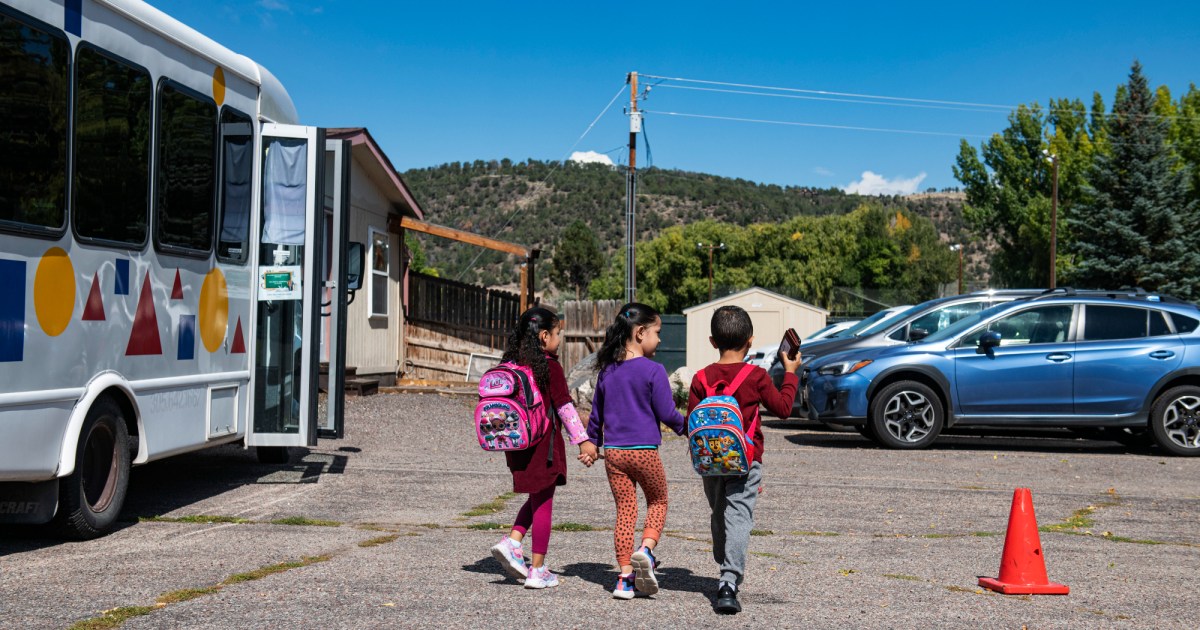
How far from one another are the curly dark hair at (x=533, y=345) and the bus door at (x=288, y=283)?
12.9 feet

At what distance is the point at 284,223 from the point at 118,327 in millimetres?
2393

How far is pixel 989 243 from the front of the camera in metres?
120

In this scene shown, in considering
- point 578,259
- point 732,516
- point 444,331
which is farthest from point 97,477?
point 578,259

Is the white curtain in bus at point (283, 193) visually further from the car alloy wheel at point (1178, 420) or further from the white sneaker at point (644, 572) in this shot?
the car alloy wheel at point (1178, 420)

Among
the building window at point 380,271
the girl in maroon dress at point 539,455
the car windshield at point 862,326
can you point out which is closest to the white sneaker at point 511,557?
the girl in maroon dress at point 539,455

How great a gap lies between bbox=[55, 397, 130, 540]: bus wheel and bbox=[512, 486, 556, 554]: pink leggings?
8.80ft

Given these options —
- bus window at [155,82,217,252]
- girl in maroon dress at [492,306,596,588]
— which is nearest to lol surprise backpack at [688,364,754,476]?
girl in maroon dress at [492,306,596,588]

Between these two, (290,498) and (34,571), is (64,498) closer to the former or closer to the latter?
(34,571)

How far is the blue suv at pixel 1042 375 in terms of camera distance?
12.7 meters

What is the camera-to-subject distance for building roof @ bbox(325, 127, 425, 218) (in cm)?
1775

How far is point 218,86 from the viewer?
8781 mm

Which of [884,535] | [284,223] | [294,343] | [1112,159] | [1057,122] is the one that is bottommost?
[884,535]

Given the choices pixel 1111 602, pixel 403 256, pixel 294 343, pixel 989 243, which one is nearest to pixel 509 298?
pixel 403 256

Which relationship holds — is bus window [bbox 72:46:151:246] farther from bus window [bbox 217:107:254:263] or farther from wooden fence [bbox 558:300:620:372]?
wooden fence [bbox 558:300:620:372]
